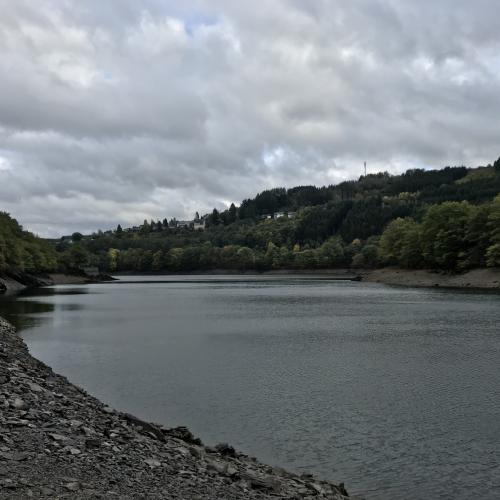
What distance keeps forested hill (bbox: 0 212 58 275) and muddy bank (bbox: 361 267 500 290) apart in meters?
99.8

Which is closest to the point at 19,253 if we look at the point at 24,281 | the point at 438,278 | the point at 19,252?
the point at 19,252

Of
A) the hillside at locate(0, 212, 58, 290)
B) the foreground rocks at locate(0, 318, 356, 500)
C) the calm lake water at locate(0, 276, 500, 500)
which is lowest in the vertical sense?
the calm lake water at locate(0, 276, 500, 500)

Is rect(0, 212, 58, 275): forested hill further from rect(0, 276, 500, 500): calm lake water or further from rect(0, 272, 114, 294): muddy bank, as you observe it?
rect(0, 276, 500, 500): calm lake water

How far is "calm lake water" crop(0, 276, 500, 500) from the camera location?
56.8ft

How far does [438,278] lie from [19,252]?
104 metres

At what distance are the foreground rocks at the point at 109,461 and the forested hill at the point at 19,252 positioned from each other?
379ft

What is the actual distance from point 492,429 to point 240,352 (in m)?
20.9

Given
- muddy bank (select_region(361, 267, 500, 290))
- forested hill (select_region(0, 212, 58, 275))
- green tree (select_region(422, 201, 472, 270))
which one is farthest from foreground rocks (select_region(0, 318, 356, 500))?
green tree (select_region(422, 201, 472, 270))

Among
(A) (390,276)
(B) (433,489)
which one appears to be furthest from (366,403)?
(A) (390,276)

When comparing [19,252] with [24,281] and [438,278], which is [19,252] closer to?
[24,281]

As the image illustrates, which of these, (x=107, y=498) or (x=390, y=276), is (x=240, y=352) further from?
(x=390, y=276)

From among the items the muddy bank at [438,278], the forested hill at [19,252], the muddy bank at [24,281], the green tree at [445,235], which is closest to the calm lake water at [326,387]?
the muddy bank at [438,278]

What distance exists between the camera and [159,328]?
54.8 meters

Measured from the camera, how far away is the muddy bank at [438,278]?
11744 centimetres
